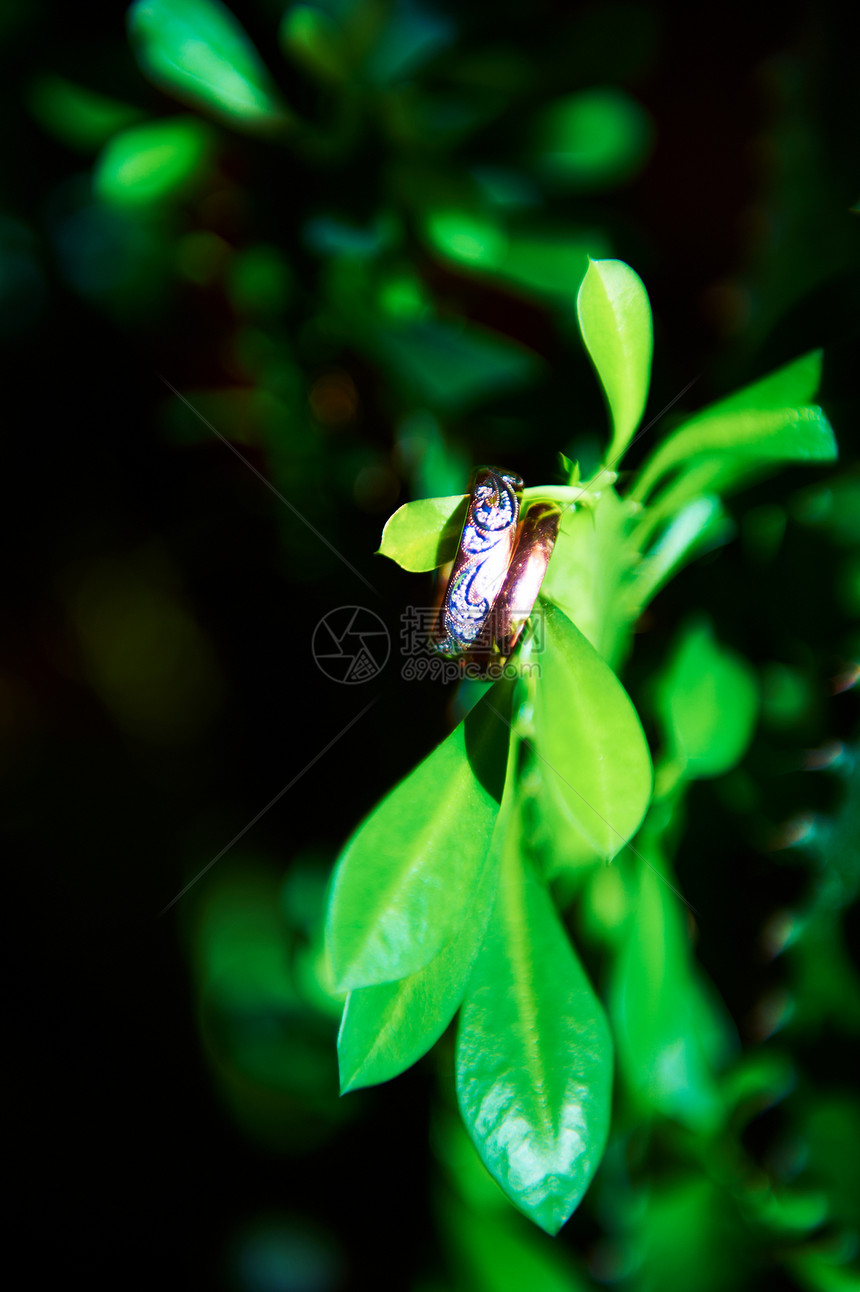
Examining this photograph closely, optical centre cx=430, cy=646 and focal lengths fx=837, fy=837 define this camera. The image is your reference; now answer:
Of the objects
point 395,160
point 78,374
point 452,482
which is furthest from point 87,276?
point 452,482

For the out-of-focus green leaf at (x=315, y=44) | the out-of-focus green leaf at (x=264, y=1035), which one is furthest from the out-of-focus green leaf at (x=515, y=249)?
the out-of-focus green leaf at (x=264, y=1035)

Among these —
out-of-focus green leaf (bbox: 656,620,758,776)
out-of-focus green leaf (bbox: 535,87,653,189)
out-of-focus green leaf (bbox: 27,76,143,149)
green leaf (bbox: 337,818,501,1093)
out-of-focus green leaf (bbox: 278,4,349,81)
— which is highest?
out-of-focus green leaf (bbox: 27,76,143,149)

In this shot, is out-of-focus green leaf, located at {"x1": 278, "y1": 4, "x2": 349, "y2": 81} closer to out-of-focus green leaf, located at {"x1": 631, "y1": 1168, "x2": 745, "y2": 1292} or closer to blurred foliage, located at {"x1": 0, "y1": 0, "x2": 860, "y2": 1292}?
blurred foliage, located at {"x1": 0, "y1": 0, "x2": 860, "y2": 1292}

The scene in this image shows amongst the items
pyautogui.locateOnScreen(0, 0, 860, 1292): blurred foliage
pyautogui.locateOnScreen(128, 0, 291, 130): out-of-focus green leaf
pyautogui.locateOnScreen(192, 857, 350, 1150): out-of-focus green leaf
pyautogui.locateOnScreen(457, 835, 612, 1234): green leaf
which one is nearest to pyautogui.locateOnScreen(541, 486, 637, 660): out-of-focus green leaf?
pyautogui.locateOnScreen(0, 0, 860, 1292): blurred foliage

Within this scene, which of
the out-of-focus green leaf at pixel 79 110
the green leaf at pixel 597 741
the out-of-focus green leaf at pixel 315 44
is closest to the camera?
the green leaf at pixel 597 741

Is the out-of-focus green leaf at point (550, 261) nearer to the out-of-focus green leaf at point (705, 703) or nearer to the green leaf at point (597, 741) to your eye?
the out-of-focus green leaf at point (705, 703)

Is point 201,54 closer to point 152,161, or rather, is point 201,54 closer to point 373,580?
point 152,161

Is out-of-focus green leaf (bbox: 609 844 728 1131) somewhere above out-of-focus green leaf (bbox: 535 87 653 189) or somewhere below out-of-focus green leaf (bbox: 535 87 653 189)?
below
